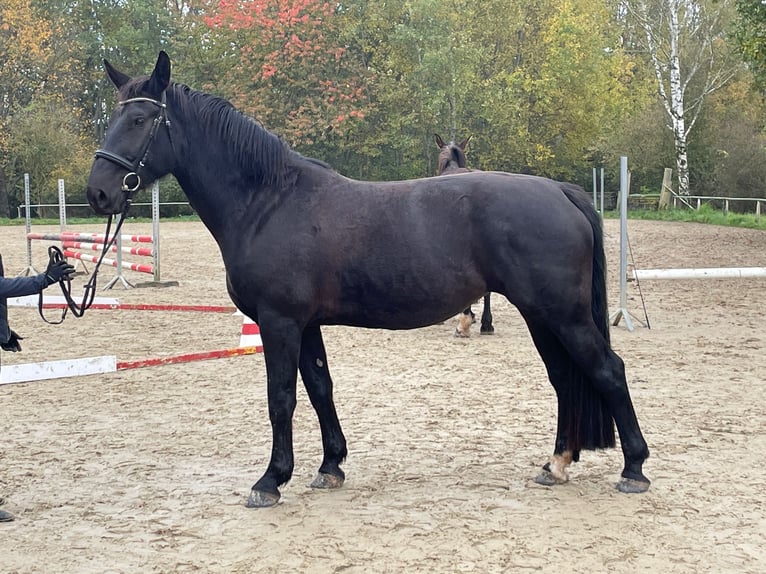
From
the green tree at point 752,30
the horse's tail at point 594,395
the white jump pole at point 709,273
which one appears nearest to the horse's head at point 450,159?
the white jump pole at point 709,273

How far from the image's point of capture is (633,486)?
4078 mm

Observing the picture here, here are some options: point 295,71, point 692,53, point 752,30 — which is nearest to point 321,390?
point 752,30

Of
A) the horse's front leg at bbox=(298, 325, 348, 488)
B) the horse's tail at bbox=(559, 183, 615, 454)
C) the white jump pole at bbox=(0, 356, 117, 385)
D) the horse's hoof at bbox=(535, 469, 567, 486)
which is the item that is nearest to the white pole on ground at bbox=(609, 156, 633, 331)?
the horse's tail at bbox=(559, 183, 615, 454)

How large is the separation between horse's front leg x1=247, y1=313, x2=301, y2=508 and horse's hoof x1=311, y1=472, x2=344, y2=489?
0.76ft

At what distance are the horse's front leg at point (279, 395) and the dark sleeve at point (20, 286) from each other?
1.03m

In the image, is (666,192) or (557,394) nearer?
(557,394)

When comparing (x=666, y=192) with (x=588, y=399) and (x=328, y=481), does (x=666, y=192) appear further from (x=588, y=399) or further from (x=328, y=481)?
(x=328, y=481)

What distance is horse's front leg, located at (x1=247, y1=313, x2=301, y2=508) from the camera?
400 centimetres

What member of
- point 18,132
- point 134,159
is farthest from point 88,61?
point 134,159

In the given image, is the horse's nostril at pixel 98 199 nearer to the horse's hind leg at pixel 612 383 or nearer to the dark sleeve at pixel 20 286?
the dark sleeve at pixel 20 286

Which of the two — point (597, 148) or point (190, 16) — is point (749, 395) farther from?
point (190, 16)

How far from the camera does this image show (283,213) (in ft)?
13.6

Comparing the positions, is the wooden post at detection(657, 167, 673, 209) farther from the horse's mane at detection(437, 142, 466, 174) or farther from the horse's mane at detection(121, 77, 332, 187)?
the horse's mane at detection(121, 77, 332, 187)

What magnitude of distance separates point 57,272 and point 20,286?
0.17 m
